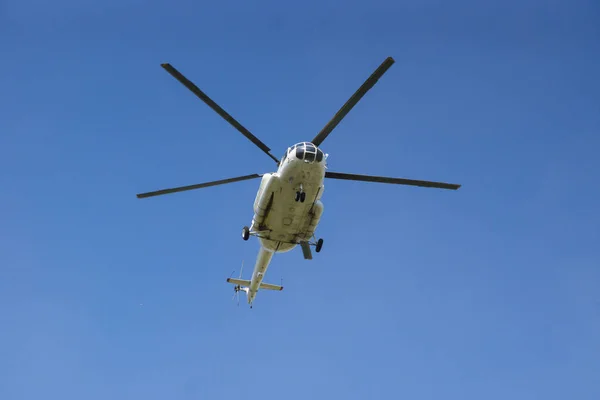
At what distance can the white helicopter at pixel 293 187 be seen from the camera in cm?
2298

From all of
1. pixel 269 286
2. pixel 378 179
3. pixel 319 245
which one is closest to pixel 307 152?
pixel 378 179

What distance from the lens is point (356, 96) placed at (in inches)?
864

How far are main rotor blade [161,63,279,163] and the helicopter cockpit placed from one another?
6.26ft

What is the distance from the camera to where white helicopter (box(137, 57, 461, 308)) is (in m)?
23.0

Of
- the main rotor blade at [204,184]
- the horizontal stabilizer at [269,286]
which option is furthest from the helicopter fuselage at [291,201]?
the horizontal stabilizer at [269,286]

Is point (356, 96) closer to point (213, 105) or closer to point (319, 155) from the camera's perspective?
point (319, 155)

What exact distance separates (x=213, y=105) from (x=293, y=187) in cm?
490

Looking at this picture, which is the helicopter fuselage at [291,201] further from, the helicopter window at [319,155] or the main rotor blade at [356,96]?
the main rotor blade at [356,96]

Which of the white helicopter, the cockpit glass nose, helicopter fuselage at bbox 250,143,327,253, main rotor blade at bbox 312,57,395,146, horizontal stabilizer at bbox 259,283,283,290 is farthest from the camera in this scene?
horizontal stabilizer at bbox 259,283,283,290

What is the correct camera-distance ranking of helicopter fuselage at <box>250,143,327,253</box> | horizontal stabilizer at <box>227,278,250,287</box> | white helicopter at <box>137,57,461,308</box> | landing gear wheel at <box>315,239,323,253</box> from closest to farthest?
white helicopter at <box>137,57,461,308</box>
helicopter fuselage at <box>250,143,327,253</box>
landing gear wheel at <box>315,239,323,253</box>
horizontal stabilizer at <box>227,278,250,287</box>

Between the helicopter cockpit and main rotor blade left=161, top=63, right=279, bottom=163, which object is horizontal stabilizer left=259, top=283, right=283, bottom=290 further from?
the helicopter cockpit

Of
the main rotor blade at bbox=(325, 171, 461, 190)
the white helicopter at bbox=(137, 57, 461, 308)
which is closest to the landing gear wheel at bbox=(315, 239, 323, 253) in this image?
the white helicopter at bbox=(137, 57, 461, 308)

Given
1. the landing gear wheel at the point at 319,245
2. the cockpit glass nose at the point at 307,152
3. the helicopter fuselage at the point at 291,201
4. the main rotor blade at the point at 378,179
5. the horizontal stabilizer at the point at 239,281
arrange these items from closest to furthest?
1. the cockpit glass nose at the point at 307,152
2. the helicopter fuselage at the point at 291,201
3. the main rotor blade at the point at 378,179
4. the landing gear wheel at the point at 319,245
5. the horizontal stabilizer at the point at 239,281

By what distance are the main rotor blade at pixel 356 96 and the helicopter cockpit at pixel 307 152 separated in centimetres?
55
